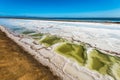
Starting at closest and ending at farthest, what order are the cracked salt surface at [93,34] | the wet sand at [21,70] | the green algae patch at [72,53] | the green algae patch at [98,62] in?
the wet sand at [21,70]
the green algae patch at [98,62]
the green algae patch at [72,53]
the cracked salt surface at [93,34]

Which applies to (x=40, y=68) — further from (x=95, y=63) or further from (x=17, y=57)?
(x=95, y=63)

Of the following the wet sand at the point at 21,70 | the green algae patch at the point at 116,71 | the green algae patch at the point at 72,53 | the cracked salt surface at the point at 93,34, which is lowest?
the cracked salt surface at the point at 93,34

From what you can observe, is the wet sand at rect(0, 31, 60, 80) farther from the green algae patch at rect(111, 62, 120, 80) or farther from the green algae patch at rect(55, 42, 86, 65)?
the green algae patch at rect(111, 62, 120, 80)

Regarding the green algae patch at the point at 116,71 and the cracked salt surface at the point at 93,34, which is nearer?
the green algae patch at the point at 116,71

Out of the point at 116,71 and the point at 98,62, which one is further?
the point at 98,62

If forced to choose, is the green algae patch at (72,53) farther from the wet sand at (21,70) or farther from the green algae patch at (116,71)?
the wet sand at (21,70)

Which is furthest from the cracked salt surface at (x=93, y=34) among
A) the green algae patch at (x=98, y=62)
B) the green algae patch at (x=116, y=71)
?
the green algae patch at (x=116, y=71)

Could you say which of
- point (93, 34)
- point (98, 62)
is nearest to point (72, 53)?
point (98, 62)

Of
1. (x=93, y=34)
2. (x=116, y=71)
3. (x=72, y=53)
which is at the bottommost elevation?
(x=93, y=34)

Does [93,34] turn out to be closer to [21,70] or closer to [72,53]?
[72,53]
